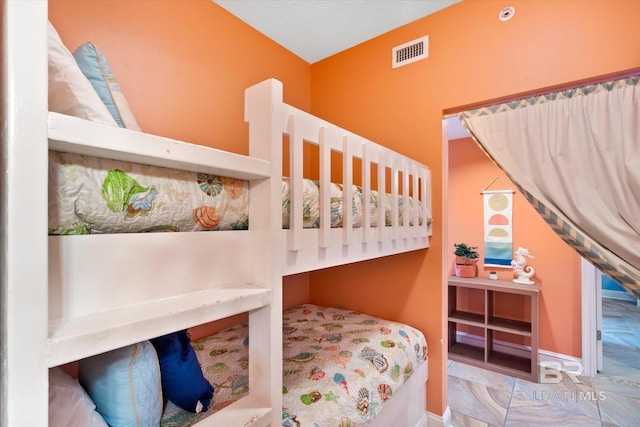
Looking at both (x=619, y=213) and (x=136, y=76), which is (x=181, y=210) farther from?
(x=619, y=213)

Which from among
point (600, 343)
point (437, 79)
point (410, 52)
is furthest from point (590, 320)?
point (410, 52)

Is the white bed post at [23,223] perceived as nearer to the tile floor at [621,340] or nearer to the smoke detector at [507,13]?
the smoke detector at [507,13]

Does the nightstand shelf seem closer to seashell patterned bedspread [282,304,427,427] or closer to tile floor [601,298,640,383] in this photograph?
tile floor [601,298,640,383]

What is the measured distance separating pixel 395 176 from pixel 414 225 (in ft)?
1.17

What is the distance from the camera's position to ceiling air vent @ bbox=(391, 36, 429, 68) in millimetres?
1927

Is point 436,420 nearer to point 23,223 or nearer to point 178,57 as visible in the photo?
point 23,223

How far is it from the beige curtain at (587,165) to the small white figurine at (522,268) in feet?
5.30

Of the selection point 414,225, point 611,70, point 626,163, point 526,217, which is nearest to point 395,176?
point 414,225

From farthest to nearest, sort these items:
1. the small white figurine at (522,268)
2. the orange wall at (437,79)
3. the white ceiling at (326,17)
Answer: the small white figurine at (522,268)
the white ceiling at (326,17)
the orange wall at (437,79)

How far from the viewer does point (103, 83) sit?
838 millimetres

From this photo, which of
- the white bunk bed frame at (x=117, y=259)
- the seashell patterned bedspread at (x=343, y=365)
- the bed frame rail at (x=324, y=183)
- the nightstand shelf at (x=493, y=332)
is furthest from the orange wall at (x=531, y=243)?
the white bunk bed frame at (x=117, y=259)

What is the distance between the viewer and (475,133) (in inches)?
69.3

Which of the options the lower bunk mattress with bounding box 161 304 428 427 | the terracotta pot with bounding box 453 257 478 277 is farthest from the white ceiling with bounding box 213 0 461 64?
the terracotta pot with bounding box 453 257 478 277

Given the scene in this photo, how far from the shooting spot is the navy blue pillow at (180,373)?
2.85ft
